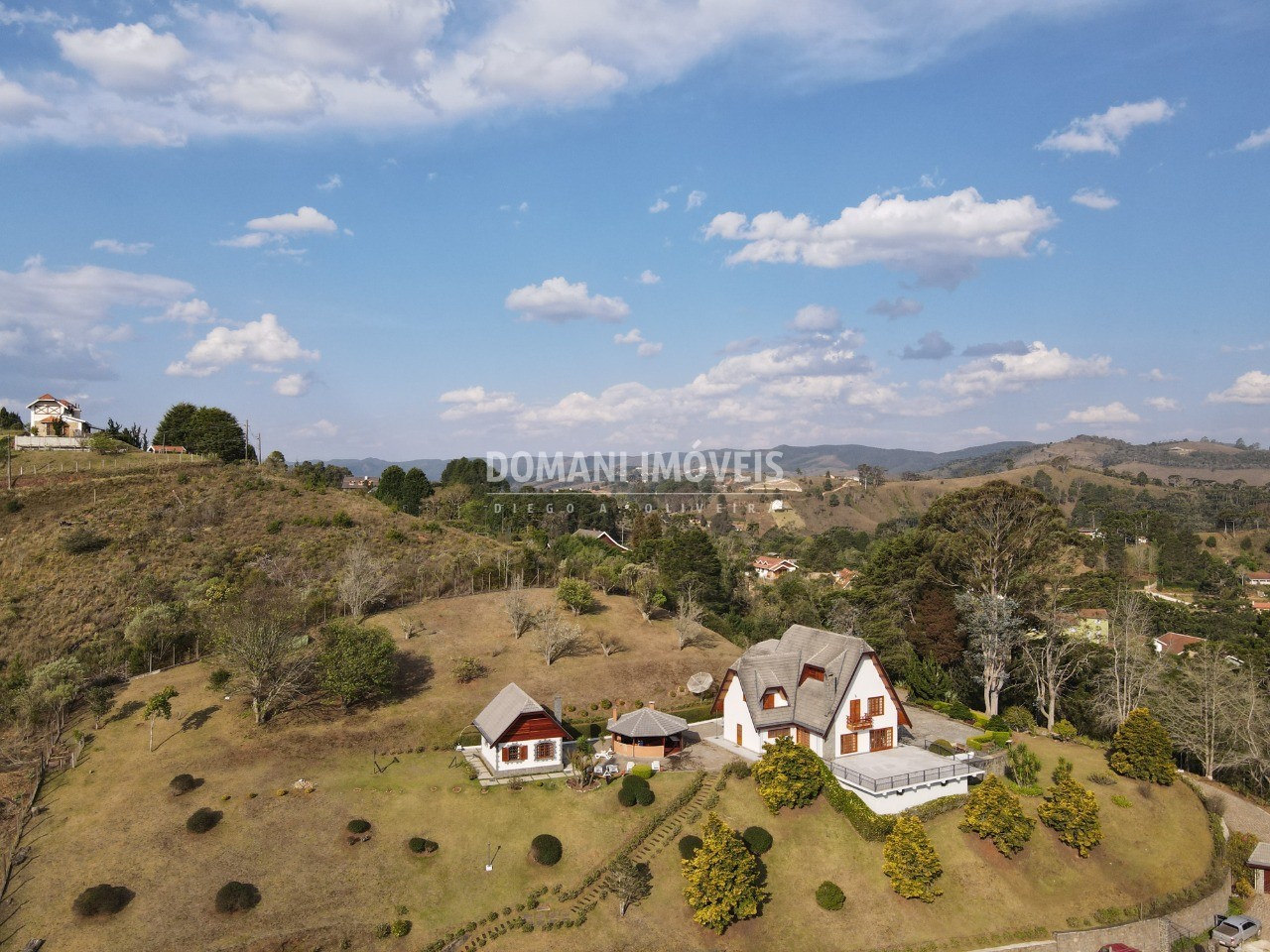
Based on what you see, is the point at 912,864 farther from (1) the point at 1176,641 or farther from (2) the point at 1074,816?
(1) the point at 1176,641

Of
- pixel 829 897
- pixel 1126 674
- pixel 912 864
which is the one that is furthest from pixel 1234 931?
pixel 829 897

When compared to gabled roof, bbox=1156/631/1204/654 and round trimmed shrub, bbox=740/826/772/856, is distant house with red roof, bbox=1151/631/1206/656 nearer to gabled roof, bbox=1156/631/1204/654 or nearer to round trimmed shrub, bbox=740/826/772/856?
gabled roof, bbox=1156/631/1204/654

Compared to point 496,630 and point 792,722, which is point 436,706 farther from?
point 792,722

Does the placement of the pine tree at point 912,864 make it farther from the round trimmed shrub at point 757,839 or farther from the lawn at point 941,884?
the round trimmed shrub at point 757,839

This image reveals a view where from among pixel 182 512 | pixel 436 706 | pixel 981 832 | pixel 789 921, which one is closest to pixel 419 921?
pixel 789 921

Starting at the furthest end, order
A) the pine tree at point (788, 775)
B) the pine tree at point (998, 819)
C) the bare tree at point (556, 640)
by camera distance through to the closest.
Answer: the bare tree at point (556, 640), the pine tree at point (788, 775), the pine tree at point (998, 819)

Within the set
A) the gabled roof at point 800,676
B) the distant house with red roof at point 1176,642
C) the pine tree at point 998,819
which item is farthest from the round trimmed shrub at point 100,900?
the distant house with red roof at point 1176,642
